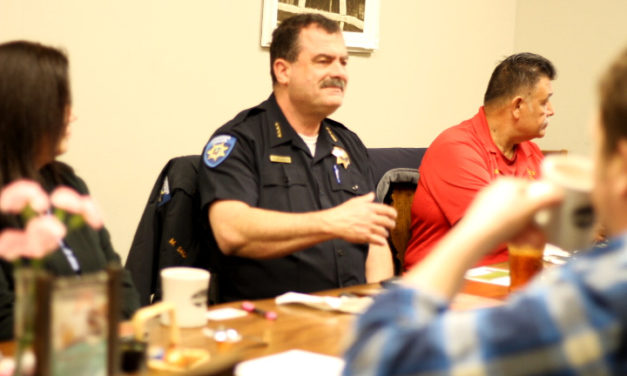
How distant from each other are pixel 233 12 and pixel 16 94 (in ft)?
6.19

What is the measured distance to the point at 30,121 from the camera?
1515mm

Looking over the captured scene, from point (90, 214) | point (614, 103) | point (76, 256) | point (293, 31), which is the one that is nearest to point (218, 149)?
point (293, 31)

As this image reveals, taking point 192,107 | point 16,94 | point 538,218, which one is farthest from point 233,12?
point 538,218

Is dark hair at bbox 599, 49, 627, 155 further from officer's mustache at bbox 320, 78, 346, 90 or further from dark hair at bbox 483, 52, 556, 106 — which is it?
dark hair at bbox 483, 52, 556, 106

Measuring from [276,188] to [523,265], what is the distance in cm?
83

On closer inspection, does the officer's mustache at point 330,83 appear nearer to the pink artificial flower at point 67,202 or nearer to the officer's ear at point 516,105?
the officer's ear at point 516,105

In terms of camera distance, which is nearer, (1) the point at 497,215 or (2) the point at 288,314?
(1) the point at 497,215

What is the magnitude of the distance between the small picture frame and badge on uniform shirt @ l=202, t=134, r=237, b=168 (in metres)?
1.37

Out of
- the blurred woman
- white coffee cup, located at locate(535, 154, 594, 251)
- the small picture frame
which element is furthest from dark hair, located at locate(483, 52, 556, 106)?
the small picture frame

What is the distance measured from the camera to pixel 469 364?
663mm

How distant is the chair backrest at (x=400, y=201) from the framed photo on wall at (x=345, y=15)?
2.95 feet

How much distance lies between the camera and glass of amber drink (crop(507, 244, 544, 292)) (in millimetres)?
1758

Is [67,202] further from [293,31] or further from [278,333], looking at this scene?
[293,31]

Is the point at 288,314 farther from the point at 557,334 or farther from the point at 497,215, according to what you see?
the point at 557,334
